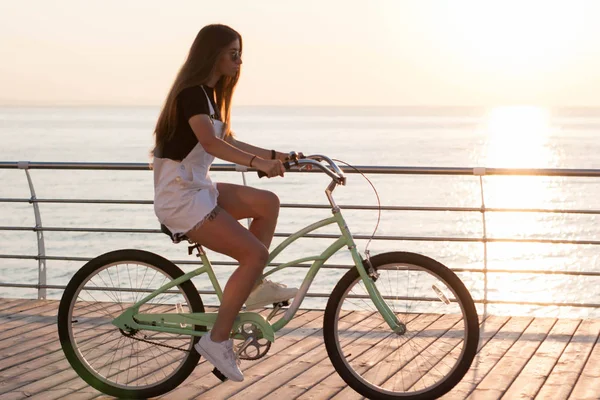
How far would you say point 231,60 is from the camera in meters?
4.23

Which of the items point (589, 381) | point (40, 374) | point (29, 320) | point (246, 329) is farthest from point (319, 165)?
point (29, 320)

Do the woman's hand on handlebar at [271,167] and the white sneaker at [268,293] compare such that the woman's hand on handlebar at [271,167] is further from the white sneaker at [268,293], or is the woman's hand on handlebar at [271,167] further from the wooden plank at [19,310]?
the wooden plank at [19,310]

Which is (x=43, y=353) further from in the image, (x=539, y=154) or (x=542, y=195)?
(x=539, y=154)

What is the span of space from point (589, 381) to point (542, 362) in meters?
0.39

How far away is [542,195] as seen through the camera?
147 ft

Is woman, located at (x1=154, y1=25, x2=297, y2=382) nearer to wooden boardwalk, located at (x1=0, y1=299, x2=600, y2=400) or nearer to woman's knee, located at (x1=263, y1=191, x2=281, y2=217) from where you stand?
woman's knee, located at (x1=263, y1=191, x2=281, y2=217)

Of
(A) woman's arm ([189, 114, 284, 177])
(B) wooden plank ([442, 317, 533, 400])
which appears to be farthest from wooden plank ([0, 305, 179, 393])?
(B) wooden plank ([442, 317, 533, 400])

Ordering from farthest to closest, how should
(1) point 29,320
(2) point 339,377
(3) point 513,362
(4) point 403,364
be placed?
1. (1) point 29,320
2. (3) point 513,362
3. (2) point 339,377
4. (4) point 403,364

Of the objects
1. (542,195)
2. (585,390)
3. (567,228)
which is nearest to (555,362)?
(585,390)

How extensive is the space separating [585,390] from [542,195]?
41023 mm

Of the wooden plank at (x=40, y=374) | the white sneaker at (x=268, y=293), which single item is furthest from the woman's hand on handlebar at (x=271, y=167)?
the wooden plank at (x=40, y=374)

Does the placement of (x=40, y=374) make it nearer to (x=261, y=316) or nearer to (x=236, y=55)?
(x=261, y=316)

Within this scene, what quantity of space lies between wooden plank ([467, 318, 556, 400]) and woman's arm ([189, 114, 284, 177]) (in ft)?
4.60

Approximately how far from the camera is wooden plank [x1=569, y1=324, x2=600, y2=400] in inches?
179
